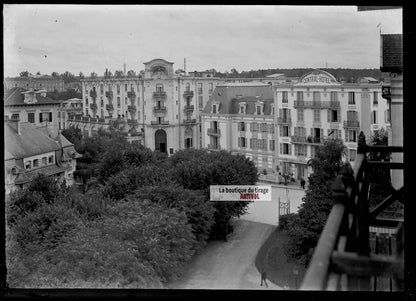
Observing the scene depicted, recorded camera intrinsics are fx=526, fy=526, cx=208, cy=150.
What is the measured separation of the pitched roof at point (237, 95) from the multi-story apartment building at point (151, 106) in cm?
6

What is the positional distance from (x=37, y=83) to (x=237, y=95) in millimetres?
1036

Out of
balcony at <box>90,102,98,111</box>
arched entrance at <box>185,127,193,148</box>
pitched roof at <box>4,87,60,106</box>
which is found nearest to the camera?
pitched roof at <box>4,87,60,106</box>

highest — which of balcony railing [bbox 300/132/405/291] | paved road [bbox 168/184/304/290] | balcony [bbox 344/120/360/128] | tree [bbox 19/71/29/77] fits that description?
tree [bbox 19/71/29/77]

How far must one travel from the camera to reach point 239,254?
2598mm

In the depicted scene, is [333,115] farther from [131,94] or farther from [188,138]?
[131,94]

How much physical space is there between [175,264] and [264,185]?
599mm

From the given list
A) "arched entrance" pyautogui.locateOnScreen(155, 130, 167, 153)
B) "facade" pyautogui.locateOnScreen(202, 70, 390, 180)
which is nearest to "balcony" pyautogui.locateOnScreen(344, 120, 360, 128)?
"facade" pyautogui.locateOnScreen(202, 70, 390, 180)

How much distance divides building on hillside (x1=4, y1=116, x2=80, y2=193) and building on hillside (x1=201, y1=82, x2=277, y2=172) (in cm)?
76

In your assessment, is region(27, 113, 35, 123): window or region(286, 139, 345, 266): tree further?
region(27, 113, 35, 123): window

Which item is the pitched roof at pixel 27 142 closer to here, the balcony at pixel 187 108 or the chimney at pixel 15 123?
the chimney at pixel 15 123

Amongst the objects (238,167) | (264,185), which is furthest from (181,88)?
(264,185)

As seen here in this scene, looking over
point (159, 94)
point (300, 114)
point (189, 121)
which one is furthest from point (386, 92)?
point (159, 94)

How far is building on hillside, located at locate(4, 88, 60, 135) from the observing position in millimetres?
2242

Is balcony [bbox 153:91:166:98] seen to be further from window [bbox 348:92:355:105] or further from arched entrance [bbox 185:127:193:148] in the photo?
window [bbox 348:92:355:105]
